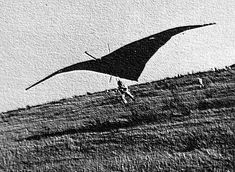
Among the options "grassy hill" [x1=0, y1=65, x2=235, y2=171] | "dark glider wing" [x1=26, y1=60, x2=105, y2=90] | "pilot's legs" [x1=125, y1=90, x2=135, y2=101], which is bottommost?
"grassy hill" [x1=0, y1=65, x2=235, y2=171]

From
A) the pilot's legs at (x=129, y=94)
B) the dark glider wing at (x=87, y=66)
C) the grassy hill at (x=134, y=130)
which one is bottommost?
the grassy hill at (x=134, y=130)

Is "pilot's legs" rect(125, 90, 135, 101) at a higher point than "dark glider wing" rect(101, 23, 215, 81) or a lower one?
lower

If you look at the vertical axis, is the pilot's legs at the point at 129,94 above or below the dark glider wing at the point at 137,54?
below

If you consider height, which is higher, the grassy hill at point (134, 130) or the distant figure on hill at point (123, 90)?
the distant figure on hill at point (123, 90)

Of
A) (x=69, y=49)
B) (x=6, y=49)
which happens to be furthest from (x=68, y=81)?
(x=6, y=49)

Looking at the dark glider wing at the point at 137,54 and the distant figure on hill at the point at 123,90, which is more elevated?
the dark glider wing at the point at 137,54
